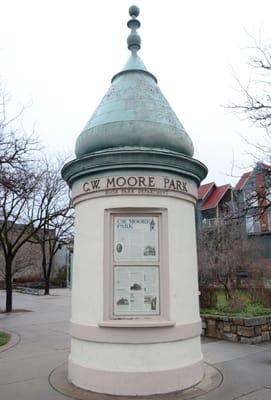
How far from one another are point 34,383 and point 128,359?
1.71 meters

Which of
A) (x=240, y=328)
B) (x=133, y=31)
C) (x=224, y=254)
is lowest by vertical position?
(x=240, y=328)

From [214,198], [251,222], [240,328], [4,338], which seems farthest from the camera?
[214,198]

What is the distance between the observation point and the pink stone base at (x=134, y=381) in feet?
19.4

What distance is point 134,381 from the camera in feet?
19.5

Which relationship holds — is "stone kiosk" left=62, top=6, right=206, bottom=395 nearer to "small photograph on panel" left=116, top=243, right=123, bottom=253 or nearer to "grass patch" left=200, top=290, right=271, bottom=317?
"small photograph on panel" left=116, top=243, right=123, bottom=253

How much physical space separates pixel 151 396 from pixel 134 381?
1.05 ft

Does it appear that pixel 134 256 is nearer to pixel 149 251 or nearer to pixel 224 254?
pixel 149 251

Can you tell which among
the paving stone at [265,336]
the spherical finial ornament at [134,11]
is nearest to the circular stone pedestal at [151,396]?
the paving stone at [265,336]

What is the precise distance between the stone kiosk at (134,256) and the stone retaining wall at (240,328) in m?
3.87

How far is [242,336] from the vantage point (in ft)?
33.2

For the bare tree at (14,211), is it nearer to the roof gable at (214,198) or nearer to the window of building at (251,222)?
the window of building at (251,222)

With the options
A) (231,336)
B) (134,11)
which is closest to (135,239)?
(134,11)

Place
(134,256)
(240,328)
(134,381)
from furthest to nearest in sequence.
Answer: (240,328)
(134,256)
(134,381)

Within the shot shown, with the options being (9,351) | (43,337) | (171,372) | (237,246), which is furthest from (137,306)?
(237,246)
